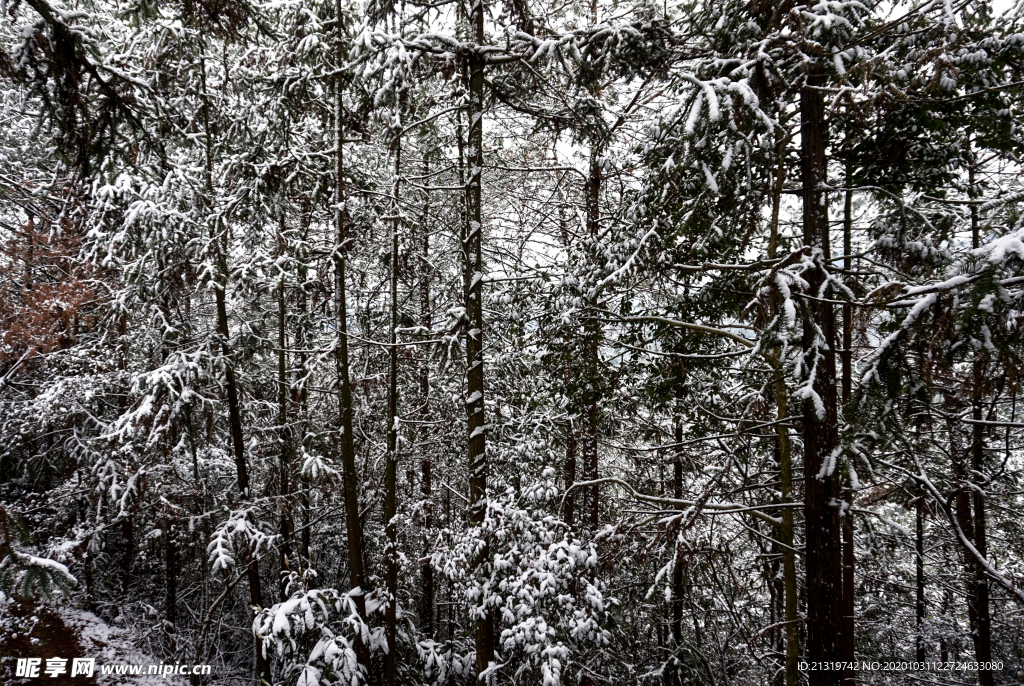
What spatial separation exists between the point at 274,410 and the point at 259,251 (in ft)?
12.0

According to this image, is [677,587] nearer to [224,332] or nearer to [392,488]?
[392,488]

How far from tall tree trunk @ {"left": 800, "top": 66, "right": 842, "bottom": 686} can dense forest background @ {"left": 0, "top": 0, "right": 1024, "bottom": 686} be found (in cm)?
3

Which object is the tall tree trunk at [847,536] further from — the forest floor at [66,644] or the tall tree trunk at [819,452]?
the forest floor at [66,644]

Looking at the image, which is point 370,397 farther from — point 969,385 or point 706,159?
point 969,385

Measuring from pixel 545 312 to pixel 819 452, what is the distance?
3.48 metres

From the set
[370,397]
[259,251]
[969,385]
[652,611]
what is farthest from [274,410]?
[969,385]

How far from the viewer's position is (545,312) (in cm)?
655

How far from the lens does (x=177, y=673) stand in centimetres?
918

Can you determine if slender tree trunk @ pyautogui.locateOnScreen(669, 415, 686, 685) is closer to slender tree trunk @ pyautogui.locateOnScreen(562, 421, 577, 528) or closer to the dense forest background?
the dense forest background

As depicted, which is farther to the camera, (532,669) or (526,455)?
(526,455)

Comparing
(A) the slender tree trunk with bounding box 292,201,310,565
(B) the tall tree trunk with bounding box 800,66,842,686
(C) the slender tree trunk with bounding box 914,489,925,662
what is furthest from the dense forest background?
(C) the slender tree trunk with bounding box 914,489,925,662

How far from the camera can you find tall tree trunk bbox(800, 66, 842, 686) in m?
4.18

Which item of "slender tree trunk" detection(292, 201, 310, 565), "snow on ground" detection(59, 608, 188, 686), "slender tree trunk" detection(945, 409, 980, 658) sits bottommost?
"snow on ground" detection(59, 608, 188, 686)

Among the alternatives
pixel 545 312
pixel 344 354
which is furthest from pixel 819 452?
pixel 344 354
